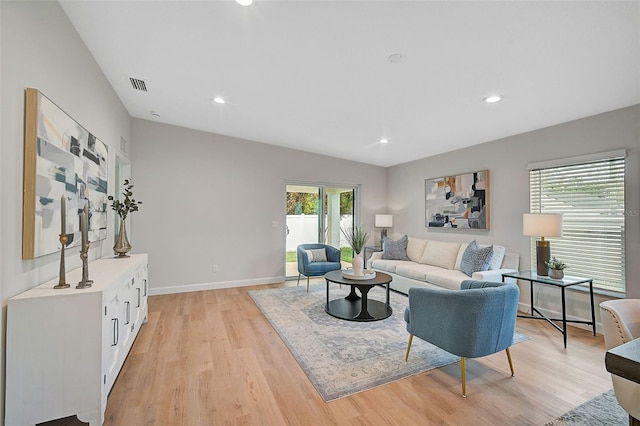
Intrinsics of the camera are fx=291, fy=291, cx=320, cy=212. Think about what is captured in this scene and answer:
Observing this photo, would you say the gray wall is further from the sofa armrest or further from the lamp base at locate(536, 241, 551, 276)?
the lamp base at locate(536, 241, 551, 276)

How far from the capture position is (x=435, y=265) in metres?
4.74

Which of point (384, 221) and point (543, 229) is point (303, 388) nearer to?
point (543, 229)

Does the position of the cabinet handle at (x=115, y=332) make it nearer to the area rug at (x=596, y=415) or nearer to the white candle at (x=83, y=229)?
the white candle at (x=83, y=229)

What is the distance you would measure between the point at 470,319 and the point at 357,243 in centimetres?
295

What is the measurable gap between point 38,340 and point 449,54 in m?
3.33

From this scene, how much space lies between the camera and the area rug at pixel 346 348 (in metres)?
2.30

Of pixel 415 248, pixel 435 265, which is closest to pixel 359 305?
pixel 435 265

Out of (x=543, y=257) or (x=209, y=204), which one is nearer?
(x=543, y=257)

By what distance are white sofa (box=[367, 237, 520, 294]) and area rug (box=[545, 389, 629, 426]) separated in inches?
66.2

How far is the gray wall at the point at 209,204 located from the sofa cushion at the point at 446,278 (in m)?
2.74

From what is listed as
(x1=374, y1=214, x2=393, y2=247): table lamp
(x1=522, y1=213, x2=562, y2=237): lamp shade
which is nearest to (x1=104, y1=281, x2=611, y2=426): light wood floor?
(x1=522, y1=213, x2=562, y2=237): lamp shade

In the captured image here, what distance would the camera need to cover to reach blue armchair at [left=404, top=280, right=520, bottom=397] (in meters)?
2.08

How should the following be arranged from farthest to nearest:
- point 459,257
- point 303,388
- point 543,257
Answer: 1. point 459,257
2. point 543,257
3. point 303,388

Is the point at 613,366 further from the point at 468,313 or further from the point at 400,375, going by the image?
the point at 400,375
